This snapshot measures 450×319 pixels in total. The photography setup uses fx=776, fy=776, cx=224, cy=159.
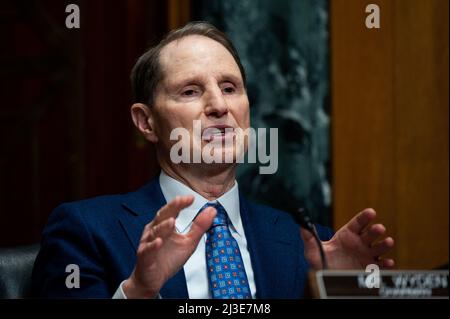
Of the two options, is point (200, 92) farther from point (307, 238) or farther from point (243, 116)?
point (307, 238)

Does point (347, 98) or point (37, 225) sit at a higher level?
point (347, 98)

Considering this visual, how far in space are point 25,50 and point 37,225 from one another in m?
0.70

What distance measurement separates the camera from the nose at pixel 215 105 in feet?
5.03

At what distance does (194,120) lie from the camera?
1.55m

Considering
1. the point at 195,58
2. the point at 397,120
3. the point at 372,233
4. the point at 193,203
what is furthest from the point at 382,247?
the point at 397,120

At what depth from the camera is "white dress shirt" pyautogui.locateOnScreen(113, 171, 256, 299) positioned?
1465mm

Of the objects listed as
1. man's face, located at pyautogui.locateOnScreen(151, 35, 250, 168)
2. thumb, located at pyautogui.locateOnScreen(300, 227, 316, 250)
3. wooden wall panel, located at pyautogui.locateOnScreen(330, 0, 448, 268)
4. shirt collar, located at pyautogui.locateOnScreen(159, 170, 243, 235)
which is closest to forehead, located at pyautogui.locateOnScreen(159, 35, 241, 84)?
man's face, located at pyautogui.locateOnScreen(151, 35, 250, 168)

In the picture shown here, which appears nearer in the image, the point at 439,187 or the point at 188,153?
the point at 188,153

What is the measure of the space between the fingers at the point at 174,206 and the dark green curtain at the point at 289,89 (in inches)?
62.2

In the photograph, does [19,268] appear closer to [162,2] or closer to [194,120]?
[194,120]

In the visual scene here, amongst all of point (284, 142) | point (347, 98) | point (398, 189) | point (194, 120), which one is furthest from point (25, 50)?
point (194, 120)

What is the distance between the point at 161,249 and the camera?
115cm

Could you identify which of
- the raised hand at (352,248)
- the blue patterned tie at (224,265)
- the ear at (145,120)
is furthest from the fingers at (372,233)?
the ear at (145,120)

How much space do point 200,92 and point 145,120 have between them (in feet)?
0.63
